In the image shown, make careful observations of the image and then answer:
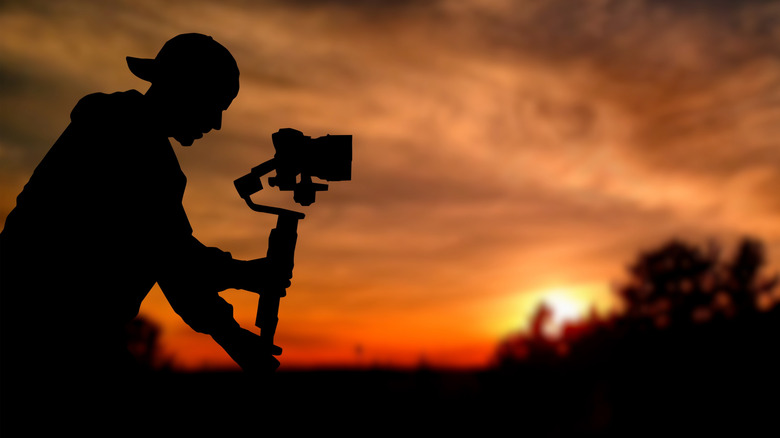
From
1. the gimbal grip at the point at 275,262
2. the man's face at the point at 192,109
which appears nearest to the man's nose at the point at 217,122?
the man's face at the point at 192,109

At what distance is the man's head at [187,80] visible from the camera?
380 centimetres

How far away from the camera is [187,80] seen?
3812mm

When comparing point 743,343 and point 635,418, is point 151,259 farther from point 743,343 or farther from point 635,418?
point 743,343

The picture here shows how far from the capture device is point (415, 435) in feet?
56.1

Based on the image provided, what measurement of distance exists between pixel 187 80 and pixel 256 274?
1.30 meters

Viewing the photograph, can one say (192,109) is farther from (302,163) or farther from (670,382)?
(670,382)

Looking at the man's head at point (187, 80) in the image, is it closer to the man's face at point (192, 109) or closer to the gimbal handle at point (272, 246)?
the man's face at point (192, 109)

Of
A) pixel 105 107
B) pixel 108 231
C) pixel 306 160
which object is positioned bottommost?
pixel 108 231

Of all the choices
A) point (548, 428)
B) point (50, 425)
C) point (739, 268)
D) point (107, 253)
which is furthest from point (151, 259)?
point (739, 268)

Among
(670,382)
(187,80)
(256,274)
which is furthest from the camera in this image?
(670,382)

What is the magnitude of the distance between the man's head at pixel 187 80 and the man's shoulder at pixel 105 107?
207mm

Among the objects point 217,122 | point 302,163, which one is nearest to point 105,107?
point 217,122

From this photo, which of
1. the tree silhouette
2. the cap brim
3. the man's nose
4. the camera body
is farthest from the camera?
the tree silhouette

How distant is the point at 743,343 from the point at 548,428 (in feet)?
43.6
